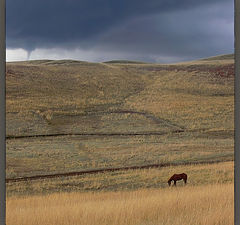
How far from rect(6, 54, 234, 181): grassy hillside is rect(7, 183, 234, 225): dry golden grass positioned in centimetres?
58

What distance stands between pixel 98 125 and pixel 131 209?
143 centimetres

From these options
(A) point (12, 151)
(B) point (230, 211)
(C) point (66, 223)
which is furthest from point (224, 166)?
(A) point (12, 151)

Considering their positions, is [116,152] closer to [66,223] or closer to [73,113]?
[73,113]

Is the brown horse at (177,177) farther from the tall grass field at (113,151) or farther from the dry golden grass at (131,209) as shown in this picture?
the dry golden grass at (131,209)

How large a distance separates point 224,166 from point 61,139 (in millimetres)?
1482

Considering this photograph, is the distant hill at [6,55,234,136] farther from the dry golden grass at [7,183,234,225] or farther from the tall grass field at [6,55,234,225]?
the dry golden grass at [7,183,234,225]

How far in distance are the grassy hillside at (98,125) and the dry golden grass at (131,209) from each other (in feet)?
1.91

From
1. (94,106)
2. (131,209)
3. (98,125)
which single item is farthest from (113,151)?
(131,209)

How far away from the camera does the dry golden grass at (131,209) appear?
1.90 m

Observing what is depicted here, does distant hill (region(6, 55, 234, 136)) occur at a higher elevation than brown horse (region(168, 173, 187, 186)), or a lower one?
higher

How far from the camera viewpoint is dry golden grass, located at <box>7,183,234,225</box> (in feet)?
6.23

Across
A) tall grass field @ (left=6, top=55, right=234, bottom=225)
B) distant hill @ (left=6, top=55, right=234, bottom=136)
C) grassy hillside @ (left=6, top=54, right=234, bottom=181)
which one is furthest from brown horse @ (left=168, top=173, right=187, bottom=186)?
distant hill @ (left=6, top=55, right=234, bottom=136)

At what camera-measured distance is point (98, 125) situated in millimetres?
3330

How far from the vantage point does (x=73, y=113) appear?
11.4 ft
